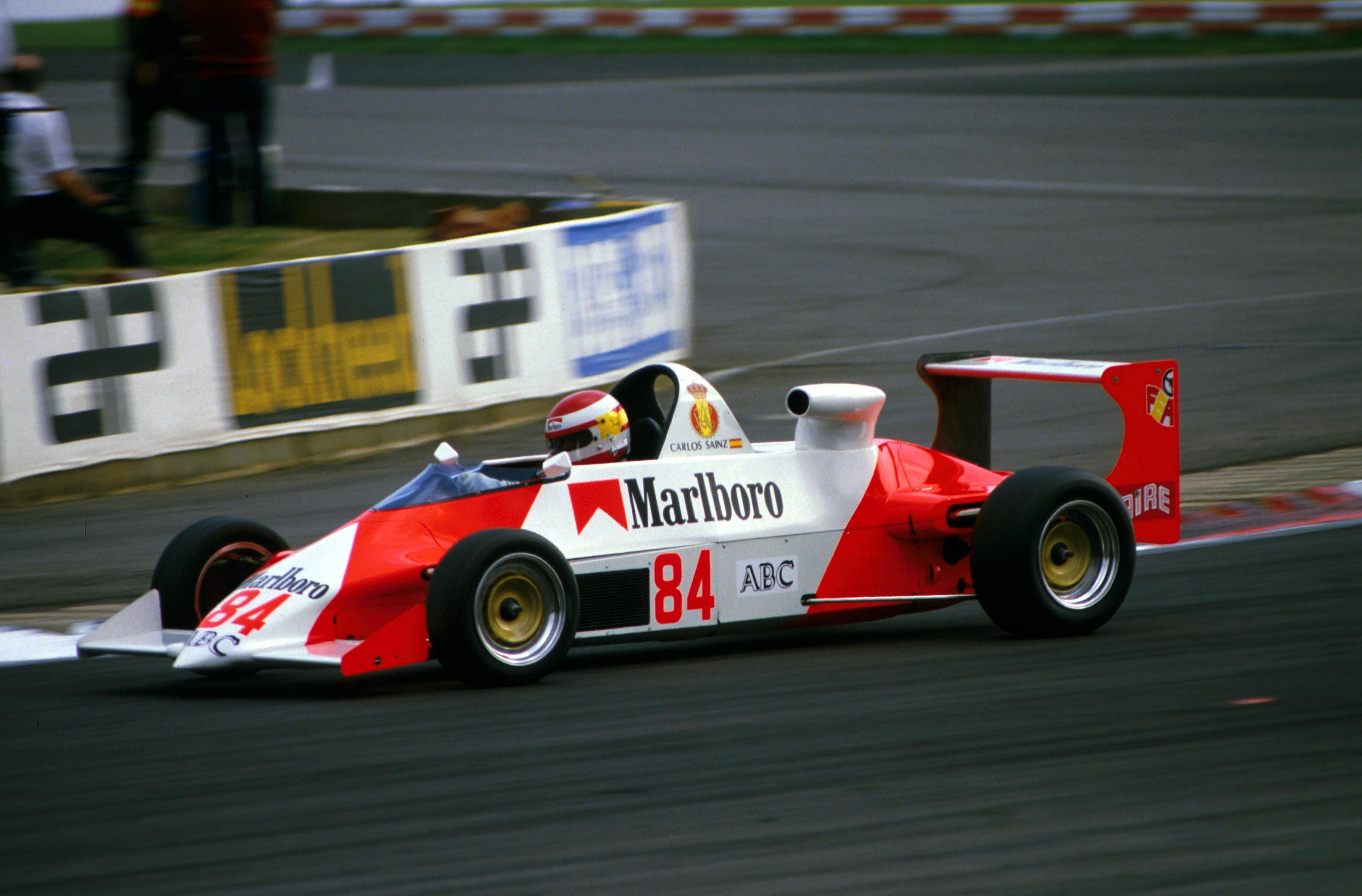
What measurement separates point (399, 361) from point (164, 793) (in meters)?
6.70

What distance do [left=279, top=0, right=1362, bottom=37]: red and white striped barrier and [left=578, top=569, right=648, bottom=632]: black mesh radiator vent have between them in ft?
98.2

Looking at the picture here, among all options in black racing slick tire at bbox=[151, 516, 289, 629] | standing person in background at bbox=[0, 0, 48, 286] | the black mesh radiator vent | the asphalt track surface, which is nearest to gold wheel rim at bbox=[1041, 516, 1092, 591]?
the asphalt track surface

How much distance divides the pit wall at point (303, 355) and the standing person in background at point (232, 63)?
3.55 m

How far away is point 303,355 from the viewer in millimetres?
11305

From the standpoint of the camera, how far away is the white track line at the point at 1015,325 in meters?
14.2

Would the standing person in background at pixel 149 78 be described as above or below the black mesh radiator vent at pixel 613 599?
above

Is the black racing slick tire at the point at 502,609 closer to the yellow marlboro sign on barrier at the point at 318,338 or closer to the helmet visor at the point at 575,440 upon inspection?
the helmet visor at the point at 575,440

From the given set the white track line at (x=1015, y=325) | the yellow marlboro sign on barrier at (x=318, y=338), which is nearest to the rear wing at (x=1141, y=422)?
the yellow marlboro sign on barrier at (x=318, y=338)

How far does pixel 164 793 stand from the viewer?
17.4ft

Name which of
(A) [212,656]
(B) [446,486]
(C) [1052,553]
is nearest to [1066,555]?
(C) [1052,553]

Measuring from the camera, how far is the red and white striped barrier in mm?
34031

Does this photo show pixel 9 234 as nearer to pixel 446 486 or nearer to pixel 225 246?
pixel 225 246

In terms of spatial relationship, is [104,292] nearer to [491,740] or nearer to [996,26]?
[491,740]

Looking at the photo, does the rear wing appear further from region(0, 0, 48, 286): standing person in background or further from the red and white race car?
region(0, 0, 48, 286): standing person in background
